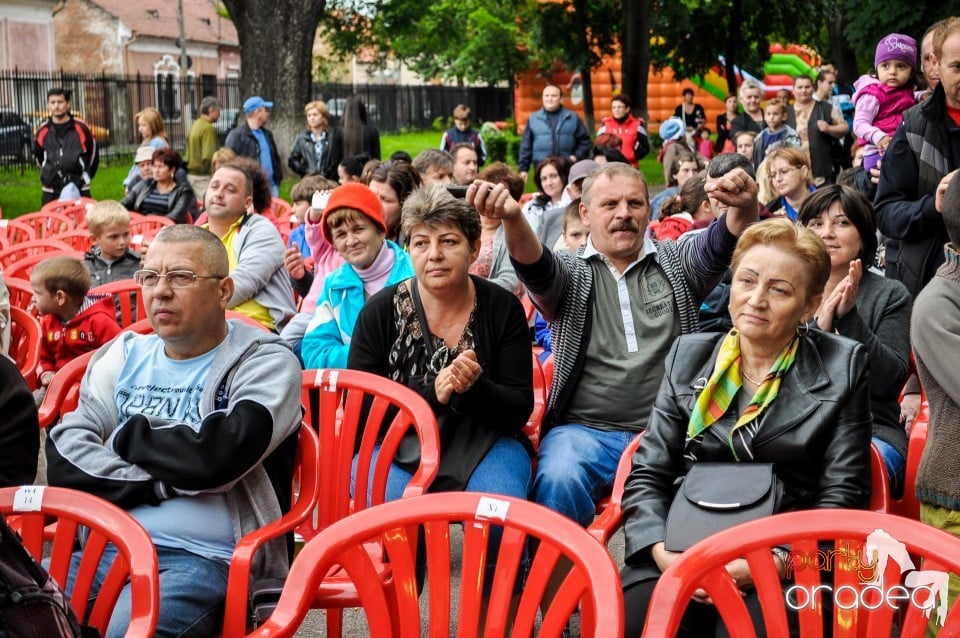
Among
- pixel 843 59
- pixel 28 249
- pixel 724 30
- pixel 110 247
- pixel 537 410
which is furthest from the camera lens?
pixel 724 30

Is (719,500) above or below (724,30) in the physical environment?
below

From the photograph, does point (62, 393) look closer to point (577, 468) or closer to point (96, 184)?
point (577, 468)

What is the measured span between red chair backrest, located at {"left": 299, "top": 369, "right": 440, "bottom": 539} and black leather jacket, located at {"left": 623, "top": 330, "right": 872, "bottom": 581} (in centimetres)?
85

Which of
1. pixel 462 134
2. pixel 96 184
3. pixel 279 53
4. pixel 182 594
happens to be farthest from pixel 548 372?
pixel 96 184

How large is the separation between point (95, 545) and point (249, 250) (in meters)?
3.35

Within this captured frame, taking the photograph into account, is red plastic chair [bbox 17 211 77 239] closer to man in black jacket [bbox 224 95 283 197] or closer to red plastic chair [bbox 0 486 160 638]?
man in black jacket [bbox 224 95 283 197]

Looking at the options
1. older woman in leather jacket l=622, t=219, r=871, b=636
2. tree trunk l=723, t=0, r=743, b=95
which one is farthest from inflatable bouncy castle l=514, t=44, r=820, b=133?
older woman in leather jacket l=622, t=219, r=871, b=636

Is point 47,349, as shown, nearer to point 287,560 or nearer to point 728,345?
point 287,560

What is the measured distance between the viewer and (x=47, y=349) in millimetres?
5961

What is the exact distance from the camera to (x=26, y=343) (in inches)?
217

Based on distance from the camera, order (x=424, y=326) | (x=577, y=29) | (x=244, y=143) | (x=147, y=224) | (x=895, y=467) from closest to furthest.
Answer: (x=895, y=467) < (x=424, y=326) < (x=147, y=224) < (x=244, y=143) < (x=577, y=29)

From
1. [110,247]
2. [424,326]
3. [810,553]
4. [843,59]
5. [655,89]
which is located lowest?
[810,553]

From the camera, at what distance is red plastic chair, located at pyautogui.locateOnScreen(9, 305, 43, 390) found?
5.36m

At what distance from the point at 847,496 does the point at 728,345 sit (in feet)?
1.75
